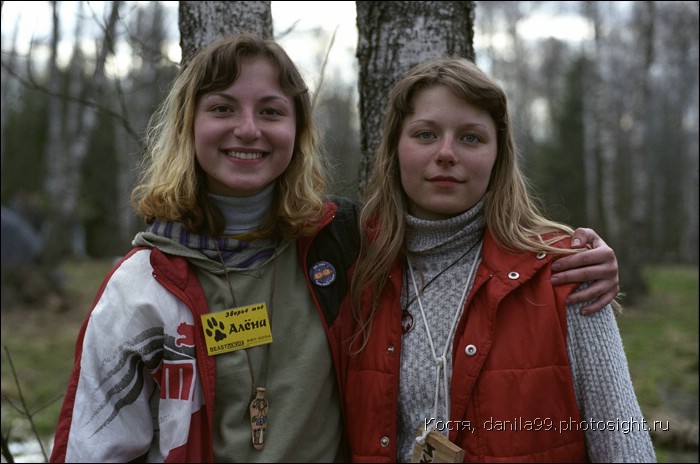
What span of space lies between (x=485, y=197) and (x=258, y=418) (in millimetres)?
1101

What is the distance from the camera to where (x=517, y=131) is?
4645 mm

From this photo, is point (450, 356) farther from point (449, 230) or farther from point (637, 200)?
point (637, 200)

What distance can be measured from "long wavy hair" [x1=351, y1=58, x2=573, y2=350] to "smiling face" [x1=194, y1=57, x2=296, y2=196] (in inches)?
16.2

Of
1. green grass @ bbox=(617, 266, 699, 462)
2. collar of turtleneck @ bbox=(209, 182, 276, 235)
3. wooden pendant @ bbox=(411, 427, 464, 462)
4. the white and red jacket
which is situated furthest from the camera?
green grass @ bbox=(617, 266, 699, 462)

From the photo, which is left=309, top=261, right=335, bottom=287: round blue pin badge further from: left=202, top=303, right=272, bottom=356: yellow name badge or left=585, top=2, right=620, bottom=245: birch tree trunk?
left=585, top=2, right=620, bottom=245: birch tree trunk

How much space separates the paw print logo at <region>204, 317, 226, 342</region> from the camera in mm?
2154

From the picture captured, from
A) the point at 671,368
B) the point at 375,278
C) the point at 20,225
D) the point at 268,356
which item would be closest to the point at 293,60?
the point at 375,278

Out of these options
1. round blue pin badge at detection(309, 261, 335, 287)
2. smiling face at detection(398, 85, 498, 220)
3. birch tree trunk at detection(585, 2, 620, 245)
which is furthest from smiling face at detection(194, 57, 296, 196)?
birch tree trunk at detection(585, 2, 620, 245)

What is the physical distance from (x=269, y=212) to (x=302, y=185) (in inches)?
7.3

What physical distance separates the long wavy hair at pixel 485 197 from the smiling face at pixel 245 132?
1.35ft

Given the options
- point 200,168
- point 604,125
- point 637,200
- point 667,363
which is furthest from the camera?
point 604,125

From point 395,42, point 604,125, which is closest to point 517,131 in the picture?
point 395,42

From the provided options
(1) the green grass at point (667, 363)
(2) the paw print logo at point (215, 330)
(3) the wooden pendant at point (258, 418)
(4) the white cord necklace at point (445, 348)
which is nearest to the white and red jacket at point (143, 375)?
(2) the paw print logo at point (215, 330)

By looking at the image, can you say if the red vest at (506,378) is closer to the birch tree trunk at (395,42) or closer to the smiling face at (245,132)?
the smiling face at (245,132)
